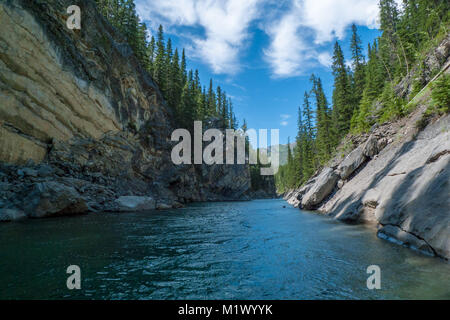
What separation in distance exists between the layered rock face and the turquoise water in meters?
7.85

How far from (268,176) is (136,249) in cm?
8001

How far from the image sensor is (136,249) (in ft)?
20.8

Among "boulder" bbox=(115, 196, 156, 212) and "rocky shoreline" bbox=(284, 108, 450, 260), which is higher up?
"rocky shoreline" bbox=(284, 108, 450, 260)

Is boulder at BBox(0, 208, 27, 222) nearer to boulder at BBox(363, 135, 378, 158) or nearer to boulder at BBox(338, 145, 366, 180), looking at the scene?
boulder at BBox(338, 145, 366, 180)

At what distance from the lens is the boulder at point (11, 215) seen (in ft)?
34.4

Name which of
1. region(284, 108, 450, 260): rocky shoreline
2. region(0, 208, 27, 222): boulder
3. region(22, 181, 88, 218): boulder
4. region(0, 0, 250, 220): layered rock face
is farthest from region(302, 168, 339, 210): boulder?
region(0, 208, 27, 222): boulder

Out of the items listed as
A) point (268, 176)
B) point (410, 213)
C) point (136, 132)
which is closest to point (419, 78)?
point (410, 213)

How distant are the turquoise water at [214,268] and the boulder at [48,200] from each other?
4.81m

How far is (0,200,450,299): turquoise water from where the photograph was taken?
3600mm

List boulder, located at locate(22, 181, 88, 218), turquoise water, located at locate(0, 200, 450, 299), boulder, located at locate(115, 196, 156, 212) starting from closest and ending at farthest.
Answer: turquoise water, located at locate(0, 200, 450, 299) < boulder, located at locate(22, 181, 88, 218) < boulder, located at locate(115, 196, 156, 212)

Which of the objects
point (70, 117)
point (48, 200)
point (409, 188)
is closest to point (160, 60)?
point (70, 117)

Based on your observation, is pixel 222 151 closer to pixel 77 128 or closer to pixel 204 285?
pixel 77 128

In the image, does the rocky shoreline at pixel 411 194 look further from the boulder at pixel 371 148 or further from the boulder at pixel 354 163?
the boulder at pixel 354 163

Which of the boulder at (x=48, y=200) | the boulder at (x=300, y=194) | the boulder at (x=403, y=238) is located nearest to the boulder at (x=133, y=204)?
the boulder at (x=48, y=200)
